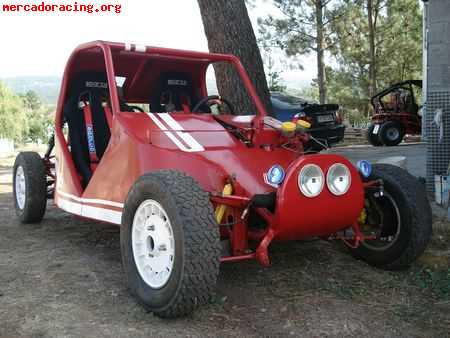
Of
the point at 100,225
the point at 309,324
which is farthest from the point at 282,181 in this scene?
the point at 100,225

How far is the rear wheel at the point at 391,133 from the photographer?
14094 mm

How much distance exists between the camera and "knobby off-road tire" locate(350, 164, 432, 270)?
341 cm

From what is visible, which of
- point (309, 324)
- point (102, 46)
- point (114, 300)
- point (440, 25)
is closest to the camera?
point (309, 324)

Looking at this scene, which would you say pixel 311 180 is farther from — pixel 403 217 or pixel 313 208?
pixel 403 217

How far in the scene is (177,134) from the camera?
150 inches

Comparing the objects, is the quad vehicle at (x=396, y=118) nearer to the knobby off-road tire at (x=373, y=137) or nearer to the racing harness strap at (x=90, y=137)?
the knobby off-road tire at (x=373, y=137)

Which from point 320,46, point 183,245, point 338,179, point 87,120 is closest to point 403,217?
point 338,179

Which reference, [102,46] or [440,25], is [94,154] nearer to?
[102,46]

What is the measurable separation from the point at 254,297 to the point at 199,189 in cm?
82

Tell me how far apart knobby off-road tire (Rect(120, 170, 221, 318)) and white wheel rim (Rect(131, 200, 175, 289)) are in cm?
1

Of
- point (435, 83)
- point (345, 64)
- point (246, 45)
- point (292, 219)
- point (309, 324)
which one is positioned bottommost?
point (309, 324)

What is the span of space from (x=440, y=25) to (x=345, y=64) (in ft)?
70.8

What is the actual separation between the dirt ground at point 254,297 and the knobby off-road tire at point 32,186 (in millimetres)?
873

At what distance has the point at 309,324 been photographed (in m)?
2.83
